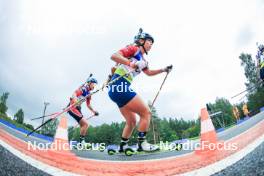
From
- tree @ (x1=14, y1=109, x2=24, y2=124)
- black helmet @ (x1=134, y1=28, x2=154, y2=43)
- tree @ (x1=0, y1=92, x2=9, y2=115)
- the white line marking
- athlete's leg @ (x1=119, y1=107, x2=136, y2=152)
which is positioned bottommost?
the white line marking

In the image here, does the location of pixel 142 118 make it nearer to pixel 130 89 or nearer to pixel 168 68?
pixel 130 89

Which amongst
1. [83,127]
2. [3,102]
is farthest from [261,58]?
[3,102]

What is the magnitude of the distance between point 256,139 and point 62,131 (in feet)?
4.95

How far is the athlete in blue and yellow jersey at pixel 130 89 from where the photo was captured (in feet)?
6.97

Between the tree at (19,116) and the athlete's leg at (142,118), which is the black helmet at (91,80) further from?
the tree at (19,116)

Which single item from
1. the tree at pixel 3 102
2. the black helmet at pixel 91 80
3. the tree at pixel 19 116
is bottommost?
the tree at pixel 19 116

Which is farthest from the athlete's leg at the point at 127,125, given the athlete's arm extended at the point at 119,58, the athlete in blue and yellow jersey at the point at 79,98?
the athlete's arm extended at the point at 119,58

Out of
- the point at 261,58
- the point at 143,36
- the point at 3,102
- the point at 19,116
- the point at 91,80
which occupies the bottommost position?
the point at 19,116

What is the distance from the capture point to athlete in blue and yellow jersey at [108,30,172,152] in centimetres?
212

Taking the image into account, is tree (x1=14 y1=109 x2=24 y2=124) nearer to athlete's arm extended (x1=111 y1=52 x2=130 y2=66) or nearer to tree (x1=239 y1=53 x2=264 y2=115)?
athlete's arm extended (x1=111 y1=52 x2=130 y2=66)

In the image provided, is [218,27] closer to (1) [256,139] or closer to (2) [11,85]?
(1) [256,139]

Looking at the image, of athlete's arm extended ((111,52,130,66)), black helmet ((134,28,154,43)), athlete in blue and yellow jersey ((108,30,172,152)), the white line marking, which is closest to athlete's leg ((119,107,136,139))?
athlete in blue and yellow jersey ((108,30,172,152))

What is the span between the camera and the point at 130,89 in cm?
226

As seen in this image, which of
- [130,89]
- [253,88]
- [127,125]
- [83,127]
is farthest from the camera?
[130,89]
